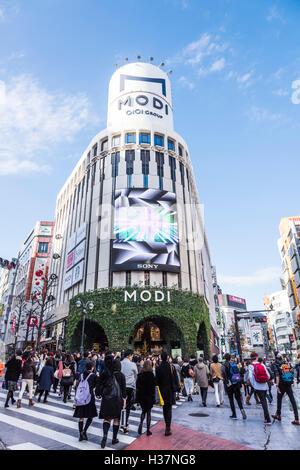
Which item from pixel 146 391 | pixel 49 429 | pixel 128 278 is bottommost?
pixel 49 429

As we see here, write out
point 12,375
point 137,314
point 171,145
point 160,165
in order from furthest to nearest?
point 171,145
point 160,165
point 137,314
point 12,375

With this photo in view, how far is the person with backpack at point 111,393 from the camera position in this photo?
5.67m

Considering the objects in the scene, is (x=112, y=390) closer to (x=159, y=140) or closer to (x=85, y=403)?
(x=85, y=403)

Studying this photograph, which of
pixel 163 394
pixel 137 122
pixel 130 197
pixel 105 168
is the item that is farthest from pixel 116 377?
pixel 137 122

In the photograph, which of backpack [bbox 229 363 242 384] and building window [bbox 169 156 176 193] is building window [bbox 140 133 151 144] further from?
backpack [bbox 229 363 242 384]

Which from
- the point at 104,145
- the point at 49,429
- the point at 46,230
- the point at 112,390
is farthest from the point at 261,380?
the point at 46,230

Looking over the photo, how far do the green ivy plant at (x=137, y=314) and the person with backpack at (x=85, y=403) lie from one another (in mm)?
18847

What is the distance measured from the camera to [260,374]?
309 inches

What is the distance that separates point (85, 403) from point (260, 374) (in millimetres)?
4832

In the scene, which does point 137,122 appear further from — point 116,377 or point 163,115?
point 116,377

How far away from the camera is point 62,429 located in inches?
269

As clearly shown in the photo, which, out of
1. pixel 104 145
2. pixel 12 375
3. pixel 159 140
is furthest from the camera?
pixel 104 145

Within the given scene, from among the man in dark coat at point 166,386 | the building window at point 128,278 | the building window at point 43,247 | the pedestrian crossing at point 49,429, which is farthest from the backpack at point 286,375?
the building window at point 43,247
